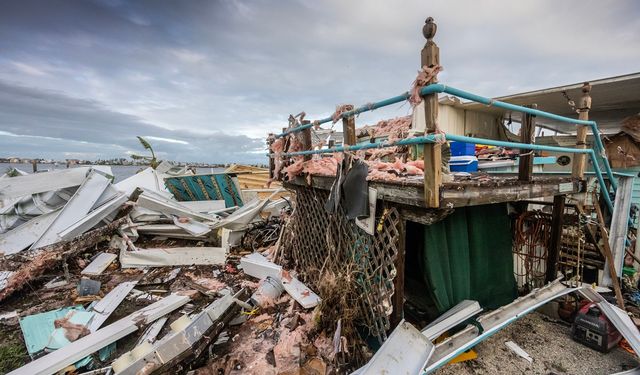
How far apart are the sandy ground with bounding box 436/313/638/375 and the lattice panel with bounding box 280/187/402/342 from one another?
1196 millimetres

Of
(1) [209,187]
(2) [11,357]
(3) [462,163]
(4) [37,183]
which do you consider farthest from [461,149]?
(4) [37,183]

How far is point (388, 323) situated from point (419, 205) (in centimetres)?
145

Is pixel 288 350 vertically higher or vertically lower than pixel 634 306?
higher

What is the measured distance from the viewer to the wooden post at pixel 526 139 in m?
3.23

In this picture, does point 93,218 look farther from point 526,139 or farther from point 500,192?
point 526,139

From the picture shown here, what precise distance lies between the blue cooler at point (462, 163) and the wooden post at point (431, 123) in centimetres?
301

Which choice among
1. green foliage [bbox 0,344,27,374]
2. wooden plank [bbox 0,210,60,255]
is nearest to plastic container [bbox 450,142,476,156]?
green foliage [bbox 0,344,27,374]

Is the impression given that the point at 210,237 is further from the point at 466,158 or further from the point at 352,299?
the point at 466,158

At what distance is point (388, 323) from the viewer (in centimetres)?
298

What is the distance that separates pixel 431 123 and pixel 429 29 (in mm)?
737

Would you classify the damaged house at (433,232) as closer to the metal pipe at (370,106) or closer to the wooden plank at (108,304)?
the metal pipe at (370,106)

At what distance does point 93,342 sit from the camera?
3494 mm

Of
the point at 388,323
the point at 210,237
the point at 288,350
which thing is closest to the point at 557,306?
the point at 388,323

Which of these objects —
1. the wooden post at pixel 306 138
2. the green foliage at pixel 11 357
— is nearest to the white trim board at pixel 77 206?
the green foliage at pixel 11 357
